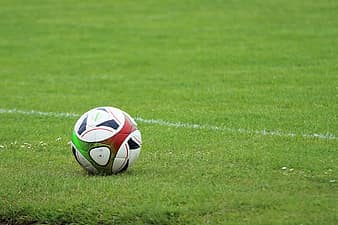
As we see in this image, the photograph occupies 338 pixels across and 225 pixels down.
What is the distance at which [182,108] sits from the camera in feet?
43.1

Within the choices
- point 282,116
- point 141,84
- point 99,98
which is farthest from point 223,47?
point 282,116

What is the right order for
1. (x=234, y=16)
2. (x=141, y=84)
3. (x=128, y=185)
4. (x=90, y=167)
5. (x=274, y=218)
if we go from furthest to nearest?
(x=234, y=16) < (x=141, y=84) < (x=90, y=167) < (x=128, y=185) < (x=274, y=218)

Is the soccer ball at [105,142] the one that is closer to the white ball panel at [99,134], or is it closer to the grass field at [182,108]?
the white ball panel at [99,134]

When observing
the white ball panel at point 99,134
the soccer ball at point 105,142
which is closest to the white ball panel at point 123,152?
the soccer ball at point 105,142

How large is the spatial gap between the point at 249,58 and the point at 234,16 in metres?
6.89

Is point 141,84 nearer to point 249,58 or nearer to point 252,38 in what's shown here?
point 249,58

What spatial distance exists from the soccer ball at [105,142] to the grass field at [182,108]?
0.52 feet

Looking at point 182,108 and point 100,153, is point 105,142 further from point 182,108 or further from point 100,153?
point 182,108

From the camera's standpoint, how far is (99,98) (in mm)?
14406

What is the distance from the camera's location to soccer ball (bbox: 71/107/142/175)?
8594mm

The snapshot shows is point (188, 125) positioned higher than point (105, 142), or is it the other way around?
point (105, 142)

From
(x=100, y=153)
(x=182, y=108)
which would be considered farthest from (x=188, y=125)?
(x=100, y=153)

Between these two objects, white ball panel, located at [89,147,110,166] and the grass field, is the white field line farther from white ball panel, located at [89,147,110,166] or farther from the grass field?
white ball panel, located at [89,147,110,166]

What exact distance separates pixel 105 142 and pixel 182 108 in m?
4.63
